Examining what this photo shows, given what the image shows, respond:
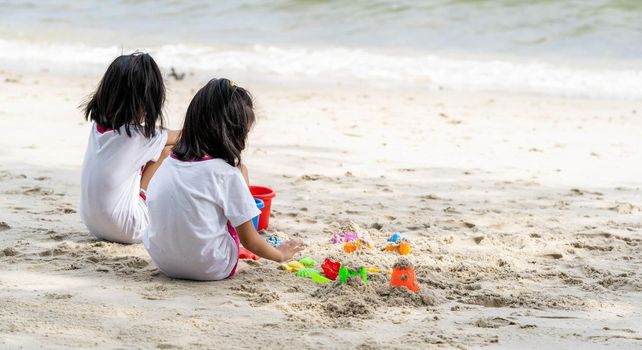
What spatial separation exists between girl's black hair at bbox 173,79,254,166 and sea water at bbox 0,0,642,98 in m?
6.96

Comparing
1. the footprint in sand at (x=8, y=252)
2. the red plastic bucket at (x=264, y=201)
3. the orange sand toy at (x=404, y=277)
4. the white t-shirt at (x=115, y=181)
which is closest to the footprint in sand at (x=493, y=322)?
the orange sand toy at (x=404, y=277)

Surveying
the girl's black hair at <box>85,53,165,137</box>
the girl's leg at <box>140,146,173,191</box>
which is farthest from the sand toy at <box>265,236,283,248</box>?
the girl's black hair at <box>85,53,165,137</box>

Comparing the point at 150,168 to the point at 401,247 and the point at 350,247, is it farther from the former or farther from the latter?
the point at 401,247

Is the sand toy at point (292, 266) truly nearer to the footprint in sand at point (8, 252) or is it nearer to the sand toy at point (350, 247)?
the sand toy at point (350, 247)

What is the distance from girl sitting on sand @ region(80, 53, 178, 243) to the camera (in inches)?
162

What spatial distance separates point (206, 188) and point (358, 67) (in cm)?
821

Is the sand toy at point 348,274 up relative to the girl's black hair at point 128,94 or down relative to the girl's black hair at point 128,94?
down

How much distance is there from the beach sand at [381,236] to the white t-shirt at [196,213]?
0.38ft

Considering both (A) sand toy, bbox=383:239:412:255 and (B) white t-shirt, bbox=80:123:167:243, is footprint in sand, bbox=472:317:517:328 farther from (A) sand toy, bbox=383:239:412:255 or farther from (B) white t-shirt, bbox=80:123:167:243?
(B) white t-shirt, bbox=80:123:167:243

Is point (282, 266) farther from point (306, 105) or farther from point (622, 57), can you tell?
point (622, 57)

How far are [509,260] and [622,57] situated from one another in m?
8.70

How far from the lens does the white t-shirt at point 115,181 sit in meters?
4.18

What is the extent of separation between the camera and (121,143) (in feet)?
13.7

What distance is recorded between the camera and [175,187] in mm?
3664
